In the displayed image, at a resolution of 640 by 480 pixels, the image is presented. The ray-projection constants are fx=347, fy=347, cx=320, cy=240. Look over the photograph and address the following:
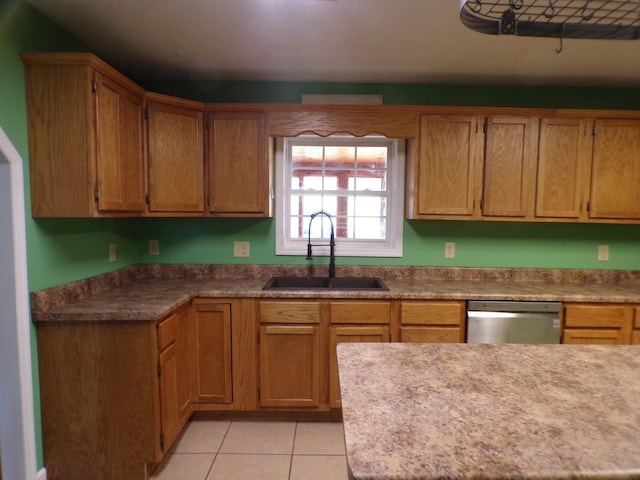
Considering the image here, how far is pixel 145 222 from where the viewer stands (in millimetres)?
2793

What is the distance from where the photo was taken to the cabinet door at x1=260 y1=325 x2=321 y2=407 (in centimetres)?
236

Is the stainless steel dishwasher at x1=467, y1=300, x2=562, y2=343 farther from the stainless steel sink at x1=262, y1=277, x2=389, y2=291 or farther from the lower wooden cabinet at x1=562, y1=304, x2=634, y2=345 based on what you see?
the stainless steel sink at x1=262, y1=277, x2=389, y2=291

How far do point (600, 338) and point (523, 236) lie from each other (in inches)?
34.9

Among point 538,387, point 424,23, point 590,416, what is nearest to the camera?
point 590,416

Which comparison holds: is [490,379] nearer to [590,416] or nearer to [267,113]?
[590,416]

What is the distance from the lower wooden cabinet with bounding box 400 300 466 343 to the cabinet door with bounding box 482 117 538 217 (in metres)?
0.81

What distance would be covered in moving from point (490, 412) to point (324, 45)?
2.15 meters

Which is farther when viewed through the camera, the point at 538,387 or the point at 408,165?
the point at 408,165

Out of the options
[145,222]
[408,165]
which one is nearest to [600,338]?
[408,165]

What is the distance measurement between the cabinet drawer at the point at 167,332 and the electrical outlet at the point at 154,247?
36.6 inches

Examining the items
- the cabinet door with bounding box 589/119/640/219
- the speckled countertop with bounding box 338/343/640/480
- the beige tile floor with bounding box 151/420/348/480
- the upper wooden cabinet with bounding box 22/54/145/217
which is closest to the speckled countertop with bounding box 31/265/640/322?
the upper wooden cabinet with bounding box 22/54/145/217

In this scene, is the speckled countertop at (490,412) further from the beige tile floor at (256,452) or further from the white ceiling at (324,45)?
the white ceiling at (324,45)

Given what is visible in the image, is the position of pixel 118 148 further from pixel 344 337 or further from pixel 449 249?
pixel 449 249

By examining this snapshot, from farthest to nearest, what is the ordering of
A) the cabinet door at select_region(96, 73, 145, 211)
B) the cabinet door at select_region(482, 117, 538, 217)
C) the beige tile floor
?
1. the cabinet door at select_region(482, 117, 538, 217)
2. the beige tile floor
3. the cabinet door at select_region(96, 73, 145, 211)
